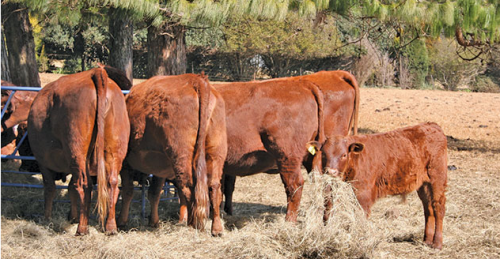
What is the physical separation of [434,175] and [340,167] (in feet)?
3.39

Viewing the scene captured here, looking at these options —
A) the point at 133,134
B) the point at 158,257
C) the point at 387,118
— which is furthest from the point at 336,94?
the point at 387,118

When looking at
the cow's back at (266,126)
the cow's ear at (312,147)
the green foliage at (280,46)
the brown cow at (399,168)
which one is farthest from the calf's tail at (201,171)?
the green foliage at (280,46)

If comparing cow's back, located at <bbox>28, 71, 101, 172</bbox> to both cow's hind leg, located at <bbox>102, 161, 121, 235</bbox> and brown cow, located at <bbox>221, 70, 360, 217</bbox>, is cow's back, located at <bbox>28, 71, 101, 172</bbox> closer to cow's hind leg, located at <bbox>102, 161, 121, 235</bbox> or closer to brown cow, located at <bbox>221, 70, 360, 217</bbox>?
cow's hind leg, located at <bbox>102, 161, 121, 235</bbox>

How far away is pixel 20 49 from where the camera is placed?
1082cm

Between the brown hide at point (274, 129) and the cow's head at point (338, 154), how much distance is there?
0.64 meters

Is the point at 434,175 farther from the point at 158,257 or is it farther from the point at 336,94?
the point at 158,257

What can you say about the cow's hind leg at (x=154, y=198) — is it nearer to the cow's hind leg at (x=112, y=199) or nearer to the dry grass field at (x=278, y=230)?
the dry grass field at (x=278, y=230)

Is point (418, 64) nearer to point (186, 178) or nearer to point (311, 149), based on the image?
point (311, 149)

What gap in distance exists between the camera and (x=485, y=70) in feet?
89.5

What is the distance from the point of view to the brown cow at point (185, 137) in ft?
17.7

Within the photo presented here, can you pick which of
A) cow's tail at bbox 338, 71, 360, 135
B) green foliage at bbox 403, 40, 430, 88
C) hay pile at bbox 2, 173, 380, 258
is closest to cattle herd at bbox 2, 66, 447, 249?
hay pile at bbox 2, 173, 380, 258

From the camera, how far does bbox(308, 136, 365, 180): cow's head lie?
531 centimetres

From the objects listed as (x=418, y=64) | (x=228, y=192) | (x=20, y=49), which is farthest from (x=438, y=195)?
(x=418, y=64)

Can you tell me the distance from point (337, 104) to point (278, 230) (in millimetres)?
2362
